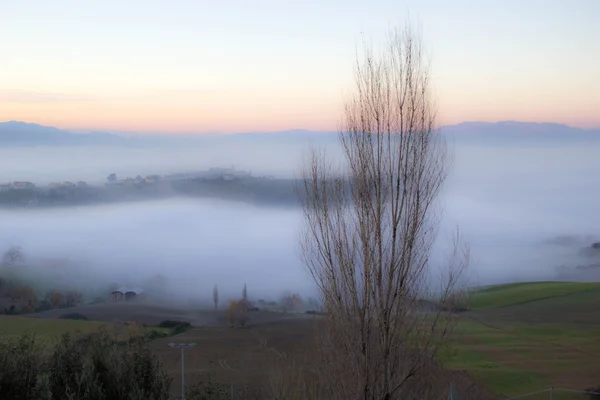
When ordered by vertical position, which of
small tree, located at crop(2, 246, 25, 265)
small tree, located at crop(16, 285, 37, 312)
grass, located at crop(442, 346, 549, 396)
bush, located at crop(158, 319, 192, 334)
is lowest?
grass, located at crop(442, 346, 549, 396)

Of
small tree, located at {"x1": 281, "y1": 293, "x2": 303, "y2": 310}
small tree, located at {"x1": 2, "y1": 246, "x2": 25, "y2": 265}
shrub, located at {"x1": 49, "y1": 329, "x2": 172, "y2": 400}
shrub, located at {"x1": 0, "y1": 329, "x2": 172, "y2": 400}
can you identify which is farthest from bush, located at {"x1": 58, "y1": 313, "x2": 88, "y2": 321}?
shrub, located at {"x1": 49, "y1": 329, "x2": 172, "y2": 400}

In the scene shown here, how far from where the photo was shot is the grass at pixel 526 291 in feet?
61.5

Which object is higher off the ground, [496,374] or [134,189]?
[134,189]

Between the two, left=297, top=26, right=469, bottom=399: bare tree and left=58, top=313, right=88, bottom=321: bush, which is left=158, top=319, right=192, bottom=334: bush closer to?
left=58, top=313, right=88, bottom=321: bush

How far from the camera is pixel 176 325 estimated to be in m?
18.2

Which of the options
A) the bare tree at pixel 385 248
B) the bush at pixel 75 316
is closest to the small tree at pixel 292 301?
the bush at pixel 75 316

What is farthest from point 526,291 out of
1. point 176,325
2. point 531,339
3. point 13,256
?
point 13,256

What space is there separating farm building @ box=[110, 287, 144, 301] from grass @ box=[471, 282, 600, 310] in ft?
38.0

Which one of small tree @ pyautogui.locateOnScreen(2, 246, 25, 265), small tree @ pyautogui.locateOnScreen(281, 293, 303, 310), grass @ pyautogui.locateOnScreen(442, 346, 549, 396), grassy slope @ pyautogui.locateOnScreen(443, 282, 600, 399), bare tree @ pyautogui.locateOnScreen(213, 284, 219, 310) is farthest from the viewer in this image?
small tree @ pyautogui.locateOnScreen(2, 246, 25, 265)

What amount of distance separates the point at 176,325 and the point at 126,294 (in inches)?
148

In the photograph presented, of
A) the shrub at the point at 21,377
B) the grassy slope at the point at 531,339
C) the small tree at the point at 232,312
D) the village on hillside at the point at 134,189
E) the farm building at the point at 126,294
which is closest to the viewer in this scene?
the shrub at the point at 21,377

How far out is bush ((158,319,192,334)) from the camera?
17719 mm

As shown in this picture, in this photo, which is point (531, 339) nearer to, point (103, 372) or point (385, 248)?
point (385, 248)

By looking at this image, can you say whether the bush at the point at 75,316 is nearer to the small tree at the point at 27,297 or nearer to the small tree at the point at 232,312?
the small tree at the point at 27,297
